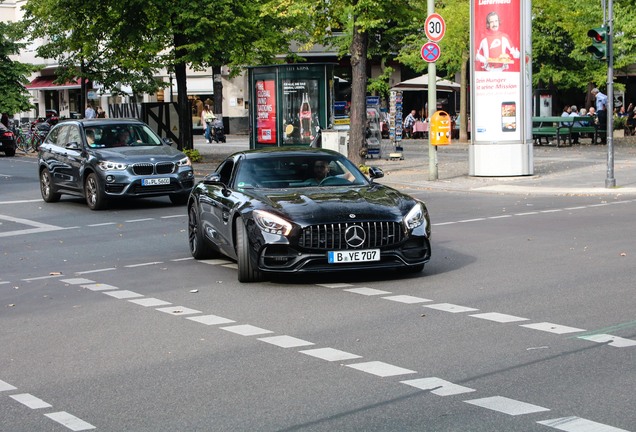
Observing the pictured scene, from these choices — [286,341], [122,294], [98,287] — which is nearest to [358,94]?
[98,287]

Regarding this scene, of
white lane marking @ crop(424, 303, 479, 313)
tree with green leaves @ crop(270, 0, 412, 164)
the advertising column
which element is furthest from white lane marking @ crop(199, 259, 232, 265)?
tree with green leaves @ crop(270, 0, 412, 164)

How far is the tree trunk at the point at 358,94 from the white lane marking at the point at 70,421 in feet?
77.2

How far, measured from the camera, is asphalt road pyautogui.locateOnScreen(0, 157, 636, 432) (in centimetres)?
670

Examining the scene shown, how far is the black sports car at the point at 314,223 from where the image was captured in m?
11.7

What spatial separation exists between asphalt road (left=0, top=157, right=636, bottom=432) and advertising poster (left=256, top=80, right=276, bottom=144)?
16.4 m

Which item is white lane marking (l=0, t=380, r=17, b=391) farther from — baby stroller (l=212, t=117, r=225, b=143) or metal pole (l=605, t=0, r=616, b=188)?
baby stroller (l=212, t=117, r=225, b=143)

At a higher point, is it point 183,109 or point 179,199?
point 183,109

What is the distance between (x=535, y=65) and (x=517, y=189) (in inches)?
1179

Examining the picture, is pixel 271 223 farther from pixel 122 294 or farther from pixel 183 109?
pixel 183 109

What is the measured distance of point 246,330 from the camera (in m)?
9.48

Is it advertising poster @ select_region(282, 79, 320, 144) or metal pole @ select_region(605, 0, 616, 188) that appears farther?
advertising poster @ select_region(282, 79, 320, 144)

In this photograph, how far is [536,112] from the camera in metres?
50.5

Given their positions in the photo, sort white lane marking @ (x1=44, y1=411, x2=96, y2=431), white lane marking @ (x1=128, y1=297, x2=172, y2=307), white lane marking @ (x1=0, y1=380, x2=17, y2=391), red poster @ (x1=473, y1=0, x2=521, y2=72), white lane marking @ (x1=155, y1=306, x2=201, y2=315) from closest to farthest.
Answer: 1. white lane marking @ (x1=44, y1=411, x2=96, y2=431)
2. white lane marking @ (x1=0, y1=380, x2=17, y2=391)
3. white lane marking @ (x1=155, y1=306, x2=201, y2=315)
4. white lane marking @ (x1=128, y1=297, x2=172, y2=307)
5. red poster @ (x1=473, y1=0, x2=521, y2=72)

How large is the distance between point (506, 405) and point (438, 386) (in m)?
0.63
